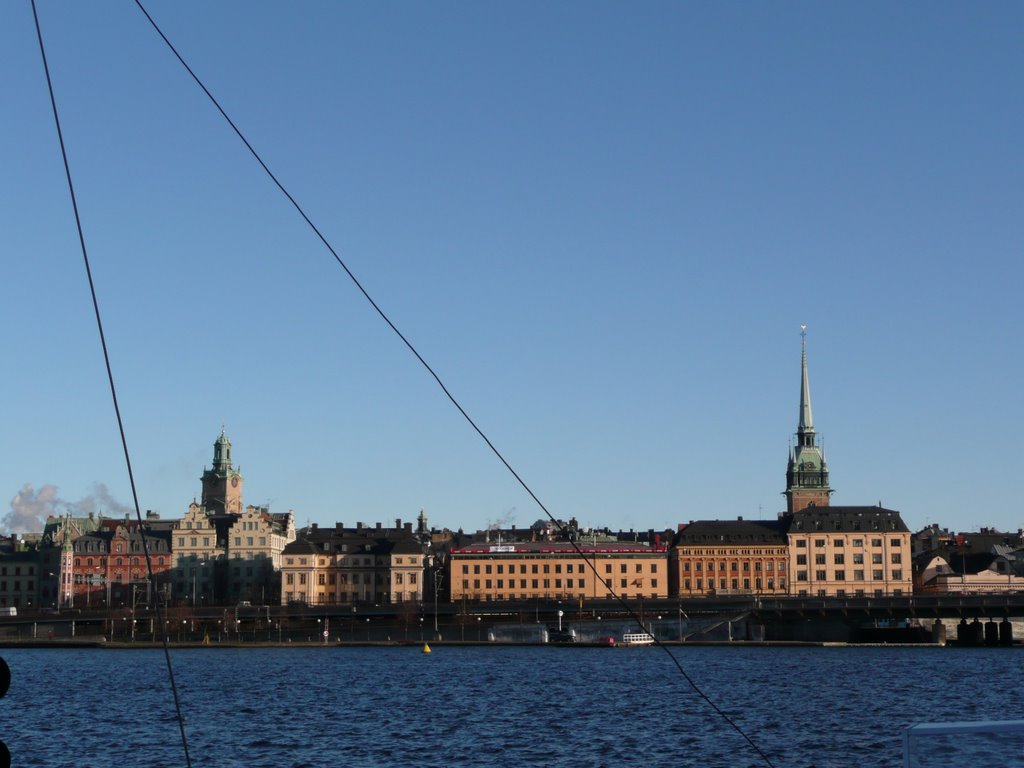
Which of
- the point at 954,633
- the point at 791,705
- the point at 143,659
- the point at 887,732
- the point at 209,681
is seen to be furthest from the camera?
the point at 954,633

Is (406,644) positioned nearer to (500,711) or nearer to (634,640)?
(634,640)

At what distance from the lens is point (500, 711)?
68.2 meters

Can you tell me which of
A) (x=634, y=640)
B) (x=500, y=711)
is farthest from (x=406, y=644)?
(x=500, y=711)

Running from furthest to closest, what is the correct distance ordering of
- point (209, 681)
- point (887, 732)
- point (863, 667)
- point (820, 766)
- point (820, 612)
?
1. point (820, 612)
2. point (863, 667)
3. point (209, 681)
4. point (887, 732)
5. point (820, 766)

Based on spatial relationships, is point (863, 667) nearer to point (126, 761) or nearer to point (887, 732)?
point (887, 732)

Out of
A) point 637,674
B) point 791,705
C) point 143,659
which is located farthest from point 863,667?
point 143,659

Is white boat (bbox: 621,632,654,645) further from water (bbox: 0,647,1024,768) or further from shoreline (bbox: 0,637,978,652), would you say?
water (bbox: 0,647,1024,768)

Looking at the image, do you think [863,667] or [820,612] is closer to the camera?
[863,667]

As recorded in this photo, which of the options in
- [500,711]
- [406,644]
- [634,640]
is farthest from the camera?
[406,644]

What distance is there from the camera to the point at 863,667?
10819 cm

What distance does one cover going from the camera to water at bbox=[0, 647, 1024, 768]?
166ft

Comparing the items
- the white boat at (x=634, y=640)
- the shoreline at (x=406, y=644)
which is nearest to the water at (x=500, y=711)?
the shoreline at (x=406, y=644)

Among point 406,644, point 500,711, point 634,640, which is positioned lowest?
point 406,644

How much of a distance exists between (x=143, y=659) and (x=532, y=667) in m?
39.6
